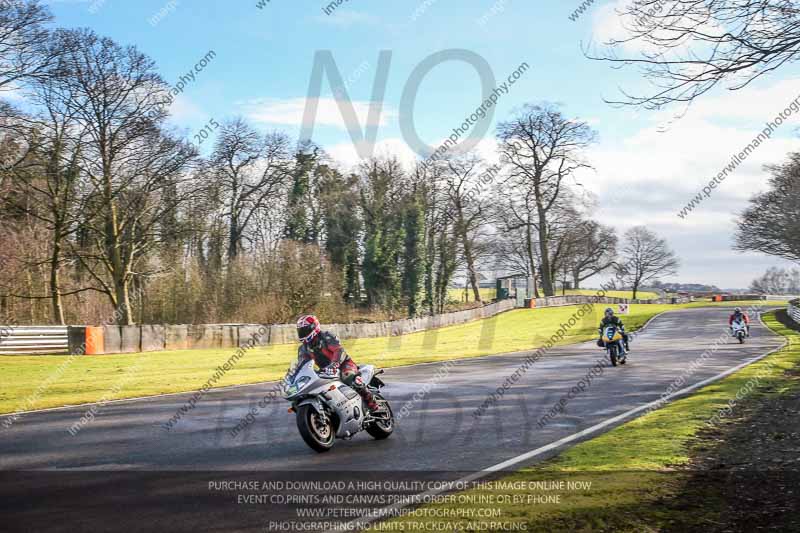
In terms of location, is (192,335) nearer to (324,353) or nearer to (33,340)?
(33,340)

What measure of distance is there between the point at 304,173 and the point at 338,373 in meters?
55.3

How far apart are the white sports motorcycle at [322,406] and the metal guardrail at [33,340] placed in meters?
22.1

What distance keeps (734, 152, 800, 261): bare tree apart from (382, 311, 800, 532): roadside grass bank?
1588 inches

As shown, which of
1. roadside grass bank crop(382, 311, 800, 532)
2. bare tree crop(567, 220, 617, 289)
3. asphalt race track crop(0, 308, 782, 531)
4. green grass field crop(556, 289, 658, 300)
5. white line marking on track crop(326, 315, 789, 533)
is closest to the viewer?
roadside grass bank crop(382, 311, 800, 532)

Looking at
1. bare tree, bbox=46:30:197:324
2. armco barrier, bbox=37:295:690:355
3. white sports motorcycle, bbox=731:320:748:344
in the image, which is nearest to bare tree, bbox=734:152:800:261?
white sports motorcycle, bbox=731:320:748:344

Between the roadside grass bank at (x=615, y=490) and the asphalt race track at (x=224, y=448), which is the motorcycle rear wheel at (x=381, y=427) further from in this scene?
the roadside grass bank at (x=615, y=490)

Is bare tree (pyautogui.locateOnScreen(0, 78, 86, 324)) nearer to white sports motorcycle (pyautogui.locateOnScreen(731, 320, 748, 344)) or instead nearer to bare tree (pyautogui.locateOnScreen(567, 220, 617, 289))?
white sports motorcycle (pyautogui.locateOnScreen(731, 320, 748, 344))

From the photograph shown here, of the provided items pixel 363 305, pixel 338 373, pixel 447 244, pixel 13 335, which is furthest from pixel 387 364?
pixel 447 244

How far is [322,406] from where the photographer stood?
394 inches

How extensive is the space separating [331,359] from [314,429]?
1062 mm

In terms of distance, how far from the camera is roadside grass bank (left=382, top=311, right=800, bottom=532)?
21.4ft

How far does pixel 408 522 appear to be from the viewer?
641 cm

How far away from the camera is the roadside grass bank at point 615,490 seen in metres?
6.53

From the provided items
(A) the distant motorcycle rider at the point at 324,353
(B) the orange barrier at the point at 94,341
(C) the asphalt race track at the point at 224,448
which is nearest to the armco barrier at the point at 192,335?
(B) the orange barrier at the point at 94,341
